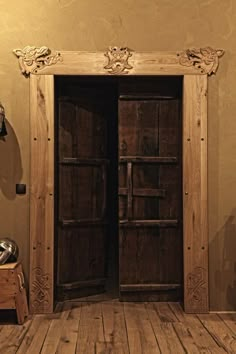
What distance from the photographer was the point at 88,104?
13.3ft

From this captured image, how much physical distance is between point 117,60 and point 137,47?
0.20 metres

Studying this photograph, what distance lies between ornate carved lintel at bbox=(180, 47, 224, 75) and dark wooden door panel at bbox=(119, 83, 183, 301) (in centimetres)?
36

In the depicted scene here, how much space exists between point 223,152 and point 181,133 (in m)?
0.38

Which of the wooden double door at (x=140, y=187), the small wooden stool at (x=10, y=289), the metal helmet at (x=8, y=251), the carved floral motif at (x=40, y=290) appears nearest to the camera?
the small wooden stool at (x=10, y=289)

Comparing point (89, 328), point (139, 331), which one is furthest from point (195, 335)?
point (89, 328)

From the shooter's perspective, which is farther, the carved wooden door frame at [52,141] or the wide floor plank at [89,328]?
the carved wooden door frame at [52,141]

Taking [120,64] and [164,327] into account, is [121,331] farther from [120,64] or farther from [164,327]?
[120,64]

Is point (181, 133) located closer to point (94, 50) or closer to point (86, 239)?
point (94, 50)

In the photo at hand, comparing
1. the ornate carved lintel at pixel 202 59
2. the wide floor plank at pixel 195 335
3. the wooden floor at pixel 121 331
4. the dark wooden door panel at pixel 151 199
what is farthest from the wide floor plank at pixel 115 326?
the ornate carved lintel at pixel 202 59

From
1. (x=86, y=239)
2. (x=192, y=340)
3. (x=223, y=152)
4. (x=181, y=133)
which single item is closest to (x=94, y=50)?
(x=181, y=133)

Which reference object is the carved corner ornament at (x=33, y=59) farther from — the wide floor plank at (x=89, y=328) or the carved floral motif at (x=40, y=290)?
the wide floor plank at (x=89, y=328)

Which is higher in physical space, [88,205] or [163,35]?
[163,35]

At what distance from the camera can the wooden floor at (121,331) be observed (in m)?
2.82

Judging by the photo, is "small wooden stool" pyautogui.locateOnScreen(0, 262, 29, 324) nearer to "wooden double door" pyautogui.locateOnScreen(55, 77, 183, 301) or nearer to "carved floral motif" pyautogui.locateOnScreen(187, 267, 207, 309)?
"wooden double door" pyautogui.locateOnScreen(55, 77, 183, 301)
